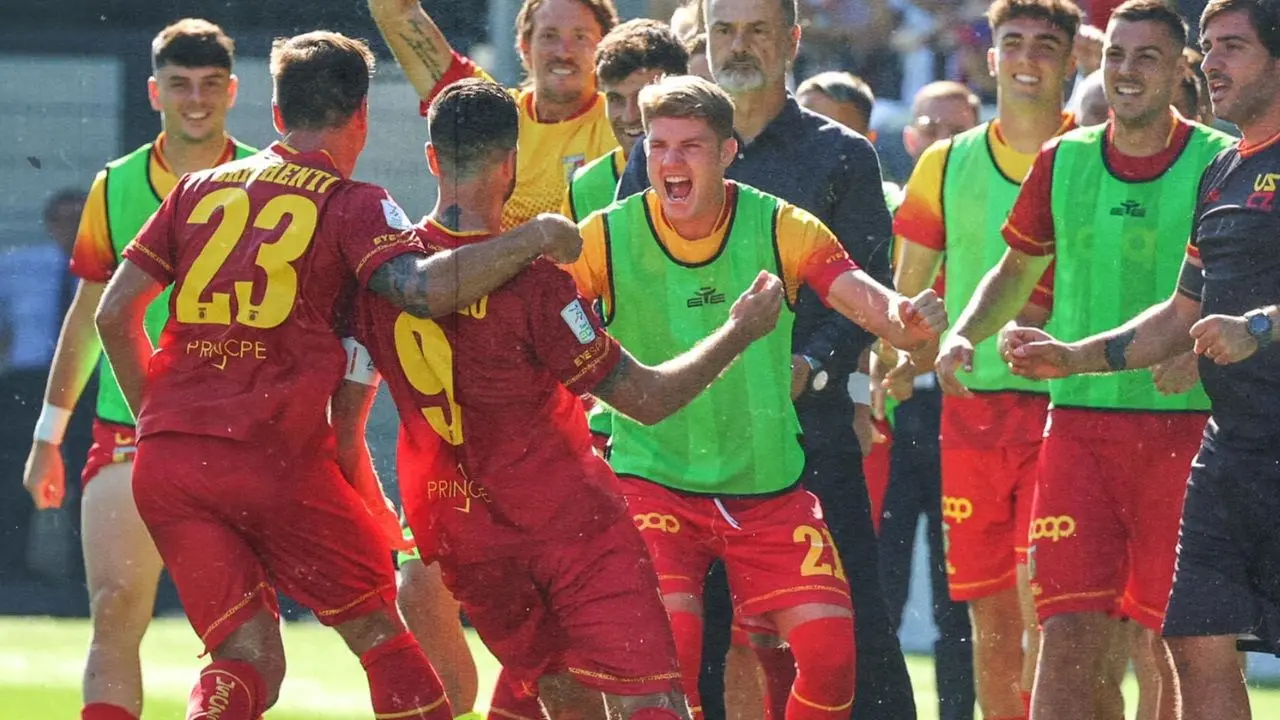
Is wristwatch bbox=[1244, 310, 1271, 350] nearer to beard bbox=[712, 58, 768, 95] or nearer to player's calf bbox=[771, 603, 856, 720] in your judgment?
player's calf bbox=[771, 603, 856, 720]

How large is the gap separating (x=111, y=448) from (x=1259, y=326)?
334 cm

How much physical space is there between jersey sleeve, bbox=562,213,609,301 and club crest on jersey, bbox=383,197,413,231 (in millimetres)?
550

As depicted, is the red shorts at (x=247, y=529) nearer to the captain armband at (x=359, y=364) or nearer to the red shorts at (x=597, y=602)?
the captain armband at (x=359, y=364)

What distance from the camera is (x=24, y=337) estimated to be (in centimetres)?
1033

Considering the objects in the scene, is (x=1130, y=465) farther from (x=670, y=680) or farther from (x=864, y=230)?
(x=670, y=680)

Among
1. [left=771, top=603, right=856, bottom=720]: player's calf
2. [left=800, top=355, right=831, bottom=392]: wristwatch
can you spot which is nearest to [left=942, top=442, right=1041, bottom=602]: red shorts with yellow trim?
[left=800, top=355, right=831, bottom=392]: wristwatch

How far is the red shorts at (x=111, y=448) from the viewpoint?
6.71m

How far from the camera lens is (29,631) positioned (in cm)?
1091

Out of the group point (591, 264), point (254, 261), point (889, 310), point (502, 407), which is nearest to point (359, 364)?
point (254, 261)

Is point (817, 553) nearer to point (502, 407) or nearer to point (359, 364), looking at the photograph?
point (502, 407)

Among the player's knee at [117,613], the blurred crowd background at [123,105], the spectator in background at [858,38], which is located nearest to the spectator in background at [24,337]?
the blurred crowd background at [123,105]

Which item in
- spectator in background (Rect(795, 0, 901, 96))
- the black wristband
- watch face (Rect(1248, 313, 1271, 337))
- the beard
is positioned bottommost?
the black wristband

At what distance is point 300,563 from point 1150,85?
8.24ft

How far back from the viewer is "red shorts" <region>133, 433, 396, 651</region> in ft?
17.2
